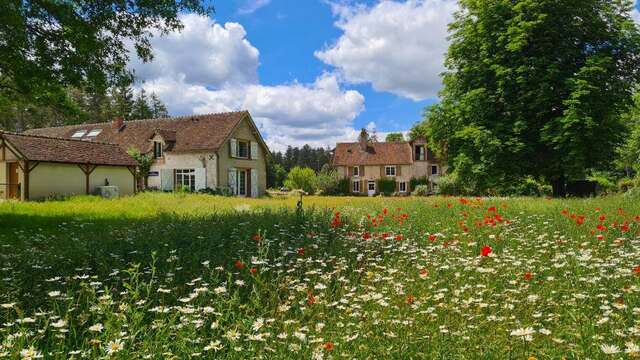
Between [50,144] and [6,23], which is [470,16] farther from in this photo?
[50,144]

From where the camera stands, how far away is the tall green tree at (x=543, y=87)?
19250mm

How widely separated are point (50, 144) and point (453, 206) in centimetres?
2796

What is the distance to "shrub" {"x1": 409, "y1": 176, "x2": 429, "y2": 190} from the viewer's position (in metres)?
55.6

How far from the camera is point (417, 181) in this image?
184 feet

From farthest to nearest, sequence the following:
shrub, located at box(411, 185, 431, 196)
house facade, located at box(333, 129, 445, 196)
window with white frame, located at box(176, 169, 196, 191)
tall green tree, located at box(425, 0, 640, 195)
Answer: house facade, located at box(333, 129, 445, 196)
shrub, located at box(411, 185, 431, 196)
window with white frame, located at box(176, 169, 196, 191)
tall green tree, located at box(425, 0, 640, 195)

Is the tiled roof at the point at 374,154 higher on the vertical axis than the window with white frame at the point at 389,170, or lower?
higher

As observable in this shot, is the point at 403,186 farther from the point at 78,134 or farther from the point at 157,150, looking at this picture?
the point at 78,134

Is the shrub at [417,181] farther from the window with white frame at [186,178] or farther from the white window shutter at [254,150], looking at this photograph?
the window with white frame at [186,178]

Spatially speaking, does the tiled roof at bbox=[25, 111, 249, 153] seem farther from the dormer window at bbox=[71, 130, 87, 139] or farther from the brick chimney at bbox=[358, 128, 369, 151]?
the brick chimney at bbox=[358, 128, 369, 151]

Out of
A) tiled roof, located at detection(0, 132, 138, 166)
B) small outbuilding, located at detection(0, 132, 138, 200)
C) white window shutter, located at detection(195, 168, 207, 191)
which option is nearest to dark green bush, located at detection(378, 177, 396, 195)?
white window shutter, located at detection(195, 168, 207, 191)

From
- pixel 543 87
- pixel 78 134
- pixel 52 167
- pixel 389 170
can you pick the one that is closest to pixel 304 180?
pixel 389 170

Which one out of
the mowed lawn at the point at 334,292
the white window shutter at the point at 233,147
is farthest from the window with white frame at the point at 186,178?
the mowed lawn at the point at 334,292

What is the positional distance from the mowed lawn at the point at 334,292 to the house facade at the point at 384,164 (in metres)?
46.2

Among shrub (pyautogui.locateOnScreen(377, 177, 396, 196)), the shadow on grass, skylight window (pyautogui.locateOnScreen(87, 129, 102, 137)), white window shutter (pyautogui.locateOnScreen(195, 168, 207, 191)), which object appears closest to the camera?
the shadow on grass
